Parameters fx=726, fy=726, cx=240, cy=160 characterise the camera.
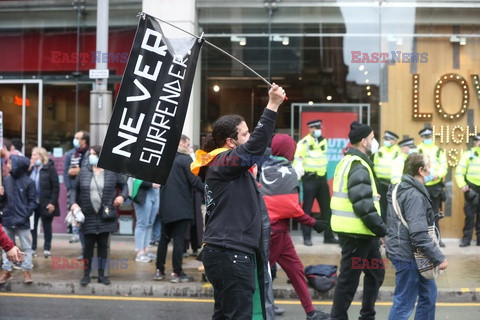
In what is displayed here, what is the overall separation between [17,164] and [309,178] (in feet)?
17.2

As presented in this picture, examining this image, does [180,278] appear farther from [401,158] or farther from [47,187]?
[401,158]

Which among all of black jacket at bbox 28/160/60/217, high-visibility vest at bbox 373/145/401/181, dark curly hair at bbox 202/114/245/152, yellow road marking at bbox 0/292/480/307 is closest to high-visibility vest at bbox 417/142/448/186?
high-visibility vest at bbox 373/145/401/181

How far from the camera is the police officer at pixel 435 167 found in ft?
41.1

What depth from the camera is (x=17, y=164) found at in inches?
392

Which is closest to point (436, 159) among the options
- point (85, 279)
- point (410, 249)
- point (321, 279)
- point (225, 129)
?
point (321, 279)

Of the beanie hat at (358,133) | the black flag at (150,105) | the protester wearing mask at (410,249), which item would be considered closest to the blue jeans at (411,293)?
the protester wearing mask at (410,249)

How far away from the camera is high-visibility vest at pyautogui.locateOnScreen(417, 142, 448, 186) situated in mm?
12602

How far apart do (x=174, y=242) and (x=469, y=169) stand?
5.92 metres

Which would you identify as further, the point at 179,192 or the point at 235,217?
the point at 179,192

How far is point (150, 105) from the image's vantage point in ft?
20.2

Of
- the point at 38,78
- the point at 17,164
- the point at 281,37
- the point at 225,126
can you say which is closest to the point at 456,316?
the point at 225,126

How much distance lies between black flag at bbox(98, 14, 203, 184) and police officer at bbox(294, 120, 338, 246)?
6.82 meters

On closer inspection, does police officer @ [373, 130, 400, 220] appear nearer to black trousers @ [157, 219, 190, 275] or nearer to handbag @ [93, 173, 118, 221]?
black trousers @ [157, 219, 190, 275]
